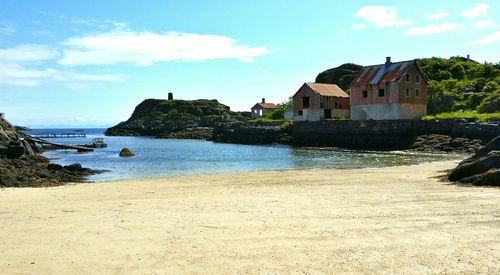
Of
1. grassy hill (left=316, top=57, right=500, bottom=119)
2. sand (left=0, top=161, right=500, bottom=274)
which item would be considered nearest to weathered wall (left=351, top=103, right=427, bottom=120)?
grassy hill (left=316, top=57, right=500, bottom=119)

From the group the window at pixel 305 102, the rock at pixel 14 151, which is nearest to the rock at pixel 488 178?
the rock at pixel 14 151

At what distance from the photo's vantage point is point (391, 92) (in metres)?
60.3

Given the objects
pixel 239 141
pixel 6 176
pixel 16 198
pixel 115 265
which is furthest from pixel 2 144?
pixel 239 141

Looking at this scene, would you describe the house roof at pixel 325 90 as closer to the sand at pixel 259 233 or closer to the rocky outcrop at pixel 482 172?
the rocky outcrop at pixel 482 172

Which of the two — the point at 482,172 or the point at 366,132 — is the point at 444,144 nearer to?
the point at 366,132

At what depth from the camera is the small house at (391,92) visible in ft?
197

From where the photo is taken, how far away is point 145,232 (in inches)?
397

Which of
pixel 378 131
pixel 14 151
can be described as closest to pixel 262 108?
pixel 378 131

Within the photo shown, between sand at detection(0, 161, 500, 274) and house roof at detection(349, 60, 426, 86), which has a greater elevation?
house roof at detection(349, 60, 426, 86)

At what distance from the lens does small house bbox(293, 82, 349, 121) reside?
237 ft

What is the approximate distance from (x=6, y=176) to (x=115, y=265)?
55.4 ft

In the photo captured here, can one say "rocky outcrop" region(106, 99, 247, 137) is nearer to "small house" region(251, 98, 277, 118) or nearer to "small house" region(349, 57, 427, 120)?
"small house" region(251, 98, 277, 118)

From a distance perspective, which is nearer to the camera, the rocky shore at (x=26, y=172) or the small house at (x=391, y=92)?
the rocky shore at (x=26, y=172)

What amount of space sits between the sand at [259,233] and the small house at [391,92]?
1801 inches
